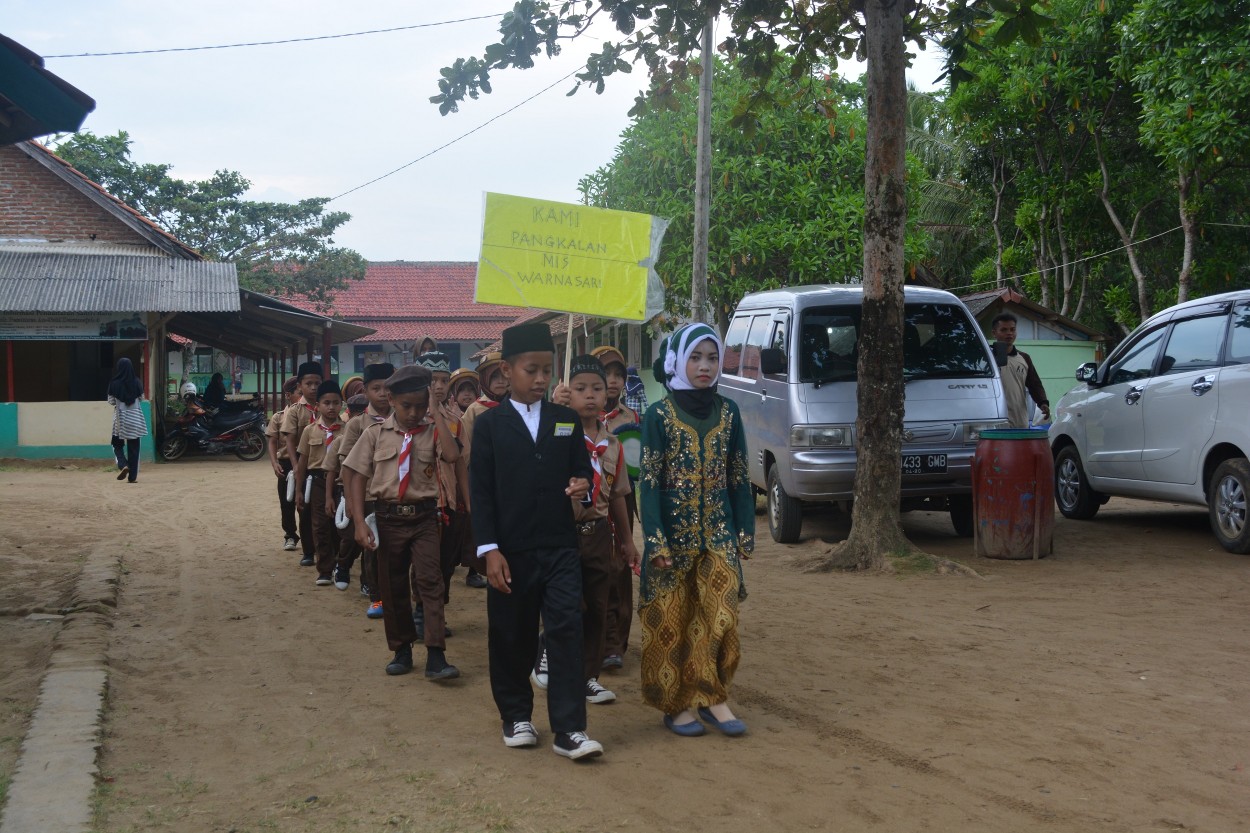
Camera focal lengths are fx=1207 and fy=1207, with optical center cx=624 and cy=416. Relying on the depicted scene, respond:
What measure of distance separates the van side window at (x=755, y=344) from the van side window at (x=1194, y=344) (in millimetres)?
3459

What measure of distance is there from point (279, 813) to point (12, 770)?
1130mm

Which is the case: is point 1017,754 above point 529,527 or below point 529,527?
below

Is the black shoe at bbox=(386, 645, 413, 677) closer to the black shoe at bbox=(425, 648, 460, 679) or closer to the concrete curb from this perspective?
the black shoe at bbox=(425, 648, 460, 679)

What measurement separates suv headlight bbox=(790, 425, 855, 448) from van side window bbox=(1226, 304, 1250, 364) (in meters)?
2.96

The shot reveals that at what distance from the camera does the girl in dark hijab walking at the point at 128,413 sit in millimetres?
18203

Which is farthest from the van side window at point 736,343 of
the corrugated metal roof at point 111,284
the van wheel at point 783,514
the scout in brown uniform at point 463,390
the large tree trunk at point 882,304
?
the corrugated metal roof at point 111,284

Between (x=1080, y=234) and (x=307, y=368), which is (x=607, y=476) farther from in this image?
(x=1080, y=234)

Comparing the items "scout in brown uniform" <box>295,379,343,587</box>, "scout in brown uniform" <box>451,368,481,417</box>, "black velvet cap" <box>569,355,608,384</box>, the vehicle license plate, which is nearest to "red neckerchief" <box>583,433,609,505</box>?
"black velvet cap" <box>569,355,608,384</box>

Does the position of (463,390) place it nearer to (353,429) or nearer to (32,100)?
(353,429)

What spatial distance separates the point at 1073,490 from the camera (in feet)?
37.8

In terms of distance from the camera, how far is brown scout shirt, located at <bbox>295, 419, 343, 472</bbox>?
924 centimetres

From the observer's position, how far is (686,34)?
955 cm

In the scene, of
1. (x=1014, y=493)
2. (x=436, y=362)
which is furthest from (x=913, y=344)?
(x=436, y=362)

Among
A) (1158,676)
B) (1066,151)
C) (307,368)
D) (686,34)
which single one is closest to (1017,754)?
(1158,676)
